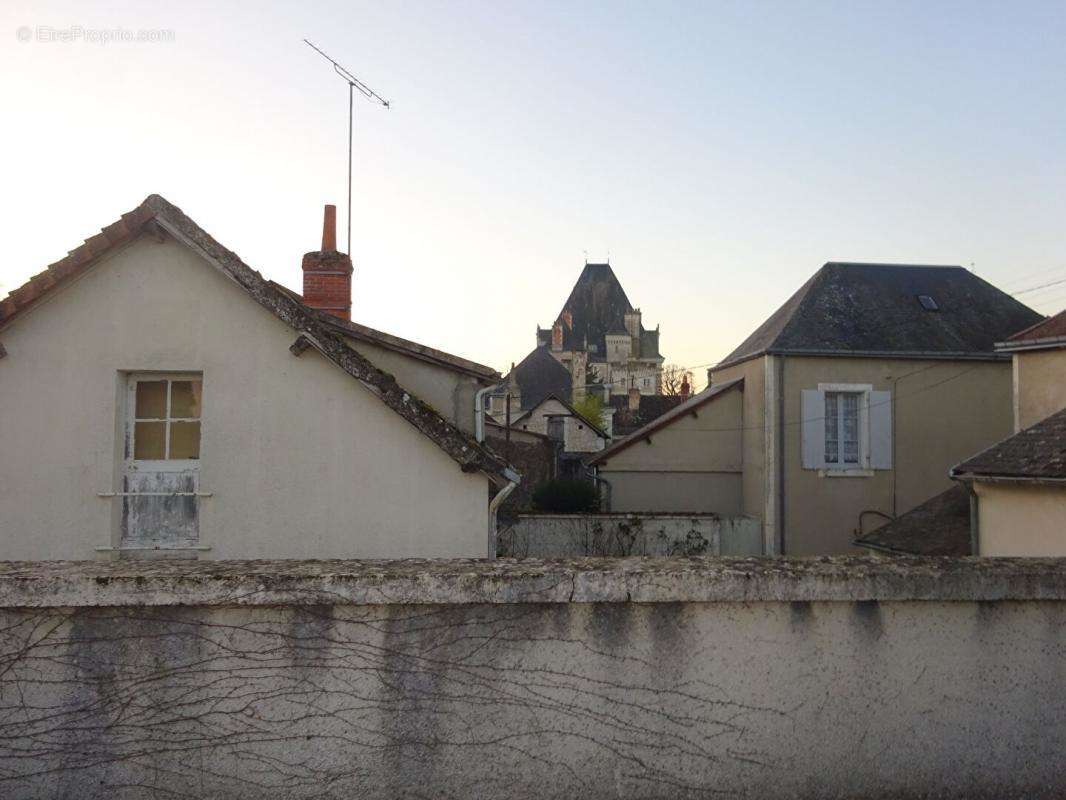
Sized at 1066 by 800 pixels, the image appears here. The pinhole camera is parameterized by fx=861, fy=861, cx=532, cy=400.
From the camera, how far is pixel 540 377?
2702 inches

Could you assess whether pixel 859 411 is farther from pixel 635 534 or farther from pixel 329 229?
pixel 329 229

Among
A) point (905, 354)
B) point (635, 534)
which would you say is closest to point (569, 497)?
point (635, 534)

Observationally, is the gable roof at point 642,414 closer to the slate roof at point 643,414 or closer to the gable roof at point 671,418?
the slate roof at point 643,414

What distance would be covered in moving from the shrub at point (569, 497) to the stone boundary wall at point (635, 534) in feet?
7.47

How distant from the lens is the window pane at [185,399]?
7.68 metres

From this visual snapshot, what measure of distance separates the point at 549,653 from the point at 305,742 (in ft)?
3.02

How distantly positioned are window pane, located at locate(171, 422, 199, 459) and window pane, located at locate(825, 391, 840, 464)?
1365cm

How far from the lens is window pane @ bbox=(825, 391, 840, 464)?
1789 centimetres

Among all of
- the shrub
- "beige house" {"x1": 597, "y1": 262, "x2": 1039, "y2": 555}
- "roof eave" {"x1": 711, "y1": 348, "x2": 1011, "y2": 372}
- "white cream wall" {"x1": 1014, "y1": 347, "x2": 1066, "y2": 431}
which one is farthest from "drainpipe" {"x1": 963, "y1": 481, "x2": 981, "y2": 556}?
the shrub

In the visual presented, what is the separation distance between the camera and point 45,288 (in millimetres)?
7281

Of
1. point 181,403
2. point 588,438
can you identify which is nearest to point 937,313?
point 181,403

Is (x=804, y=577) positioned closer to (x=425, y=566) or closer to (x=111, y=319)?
(x=425, y=566)

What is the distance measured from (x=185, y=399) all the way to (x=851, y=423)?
47.2 ft

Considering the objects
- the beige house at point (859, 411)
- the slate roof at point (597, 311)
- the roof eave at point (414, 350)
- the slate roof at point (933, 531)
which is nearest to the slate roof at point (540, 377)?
the slate roof at point (597, 311)
